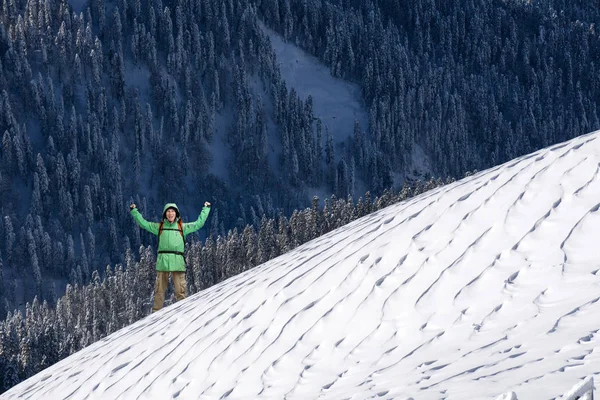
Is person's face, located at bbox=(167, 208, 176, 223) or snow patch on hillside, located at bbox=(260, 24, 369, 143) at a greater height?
snow patch on hillside, located at bbox=(260, 24, 369, 143)

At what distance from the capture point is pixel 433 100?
14350cm

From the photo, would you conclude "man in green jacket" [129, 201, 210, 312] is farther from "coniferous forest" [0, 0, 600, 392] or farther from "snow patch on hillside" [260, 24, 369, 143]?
"snow patch on hillside" [260, 24, 369, 143]

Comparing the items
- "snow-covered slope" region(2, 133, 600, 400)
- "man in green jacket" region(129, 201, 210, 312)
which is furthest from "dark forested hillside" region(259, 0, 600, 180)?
"snow-covered slope" region(2, 133, 600, 400)

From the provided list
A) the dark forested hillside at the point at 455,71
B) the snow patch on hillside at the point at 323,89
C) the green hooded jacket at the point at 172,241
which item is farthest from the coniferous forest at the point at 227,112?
the green hooded jacket at the point at 172,241

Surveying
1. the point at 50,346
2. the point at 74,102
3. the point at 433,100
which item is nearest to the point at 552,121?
the point at 433,100

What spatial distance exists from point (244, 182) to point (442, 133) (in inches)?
1318

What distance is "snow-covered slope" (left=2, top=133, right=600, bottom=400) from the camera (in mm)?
7637

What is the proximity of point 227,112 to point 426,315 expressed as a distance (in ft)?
401

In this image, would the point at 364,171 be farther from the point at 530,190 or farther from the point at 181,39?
the point at 530,190

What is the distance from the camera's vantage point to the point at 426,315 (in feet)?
29.9

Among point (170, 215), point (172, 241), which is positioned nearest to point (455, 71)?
point (172, 241)

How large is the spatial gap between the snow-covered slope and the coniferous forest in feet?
222

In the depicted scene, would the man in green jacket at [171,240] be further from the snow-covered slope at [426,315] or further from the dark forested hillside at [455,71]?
the dark forested hillside at [455,71]

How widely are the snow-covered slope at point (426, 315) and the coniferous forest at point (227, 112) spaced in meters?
67.6
